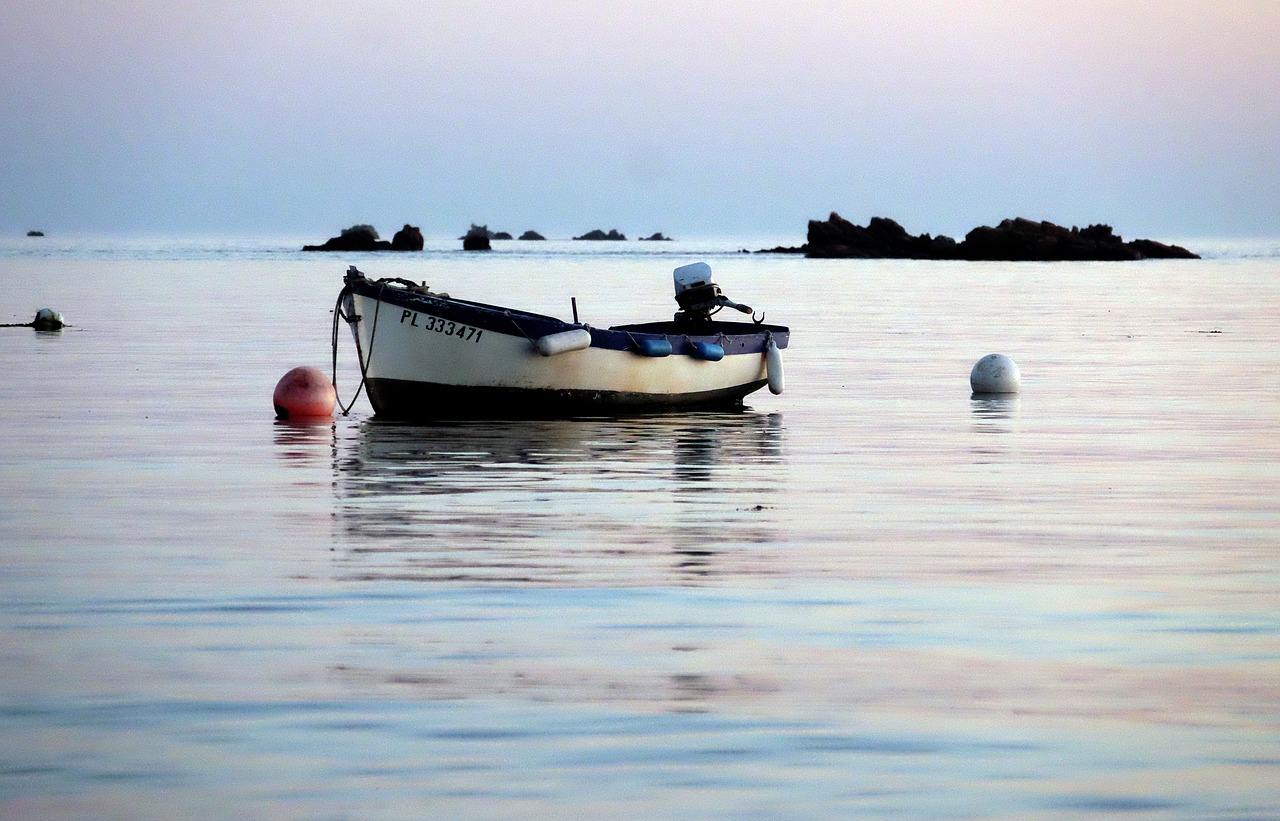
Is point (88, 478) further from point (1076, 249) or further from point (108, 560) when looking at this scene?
point (1076, 249)

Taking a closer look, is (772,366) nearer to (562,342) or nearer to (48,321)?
(562,342)

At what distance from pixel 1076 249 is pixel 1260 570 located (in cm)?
16513

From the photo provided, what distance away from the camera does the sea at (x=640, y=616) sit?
692 centimetres

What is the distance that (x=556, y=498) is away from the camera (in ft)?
49.9

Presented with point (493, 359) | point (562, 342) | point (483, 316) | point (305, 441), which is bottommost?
point (305, 441)

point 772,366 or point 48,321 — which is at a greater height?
point 772,366

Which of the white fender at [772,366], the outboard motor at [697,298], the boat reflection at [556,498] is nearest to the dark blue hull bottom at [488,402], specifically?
the boat reflection at [556,498]

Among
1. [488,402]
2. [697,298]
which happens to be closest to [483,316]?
[488,402]

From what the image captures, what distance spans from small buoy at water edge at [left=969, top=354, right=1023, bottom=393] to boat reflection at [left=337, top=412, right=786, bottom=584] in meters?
5.35

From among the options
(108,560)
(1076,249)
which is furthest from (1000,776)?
(1076,249)

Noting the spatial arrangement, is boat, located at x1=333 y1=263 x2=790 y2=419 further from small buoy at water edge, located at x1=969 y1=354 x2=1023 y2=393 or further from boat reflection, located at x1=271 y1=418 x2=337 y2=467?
small buoy at water edge, located at x1=969 y1=354 x2=1023 y2=393

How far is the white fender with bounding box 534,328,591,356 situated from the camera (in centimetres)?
2167

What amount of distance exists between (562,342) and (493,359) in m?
0.90

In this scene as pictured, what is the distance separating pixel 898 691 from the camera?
8.32 meters
